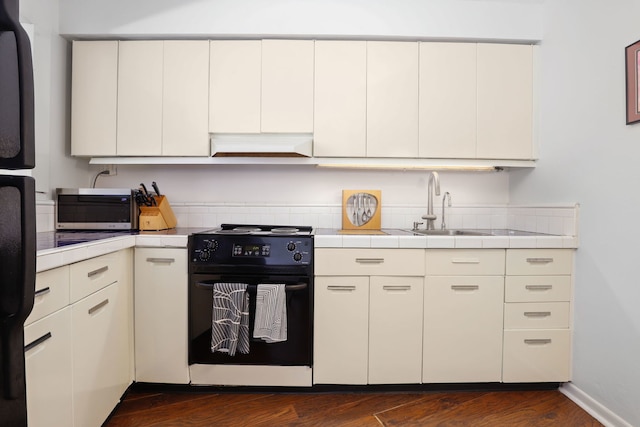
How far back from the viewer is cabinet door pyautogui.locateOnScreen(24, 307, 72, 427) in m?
1.16

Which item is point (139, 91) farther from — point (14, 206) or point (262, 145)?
point (14, 206)

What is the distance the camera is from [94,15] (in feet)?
7.40

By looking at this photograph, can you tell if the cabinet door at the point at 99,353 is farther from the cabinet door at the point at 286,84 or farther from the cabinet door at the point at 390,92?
the cabinet door at the point at 390,92

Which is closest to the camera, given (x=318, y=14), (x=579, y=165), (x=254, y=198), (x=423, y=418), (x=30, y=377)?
(x=30, y=377)

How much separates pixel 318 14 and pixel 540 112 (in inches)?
61.7

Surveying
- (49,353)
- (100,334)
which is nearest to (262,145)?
(100,334)

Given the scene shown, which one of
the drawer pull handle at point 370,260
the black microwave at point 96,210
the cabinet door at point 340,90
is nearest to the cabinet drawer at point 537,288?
the drawer pull handle at point 370,260

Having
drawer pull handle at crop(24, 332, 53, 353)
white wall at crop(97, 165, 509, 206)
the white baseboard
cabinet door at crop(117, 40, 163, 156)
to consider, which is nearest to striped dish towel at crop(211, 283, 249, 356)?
drawer pull handle at crop(24, 332, 53, 353)

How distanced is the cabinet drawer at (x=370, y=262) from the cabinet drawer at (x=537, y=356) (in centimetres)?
68

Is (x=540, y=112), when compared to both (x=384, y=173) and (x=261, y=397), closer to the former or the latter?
(x=384, y=173)

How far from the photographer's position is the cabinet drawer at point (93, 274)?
4.63 feet

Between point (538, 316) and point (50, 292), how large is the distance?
235 cm

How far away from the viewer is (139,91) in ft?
7.45

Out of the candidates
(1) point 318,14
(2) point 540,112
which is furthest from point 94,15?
(2) point 540,112
